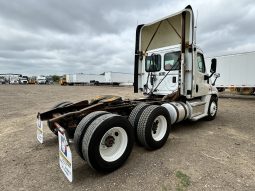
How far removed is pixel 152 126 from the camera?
4.05 metres

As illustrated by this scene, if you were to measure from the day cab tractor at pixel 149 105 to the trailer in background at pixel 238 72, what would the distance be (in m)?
8.88

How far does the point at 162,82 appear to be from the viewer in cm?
652

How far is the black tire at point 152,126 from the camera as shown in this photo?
388cm

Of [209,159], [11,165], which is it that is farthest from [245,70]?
[11,165]

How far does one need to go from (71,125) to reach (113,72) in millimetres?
47580

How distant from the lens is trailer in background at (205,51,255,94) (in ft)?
45.7

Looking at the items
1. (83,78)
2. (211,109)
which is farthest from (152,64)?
(83,78)

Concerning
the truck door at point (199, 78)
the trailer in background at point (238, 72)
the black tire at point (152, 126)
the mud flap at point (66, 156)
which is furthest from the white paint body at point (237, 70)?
the mud flap at point (66, 156)

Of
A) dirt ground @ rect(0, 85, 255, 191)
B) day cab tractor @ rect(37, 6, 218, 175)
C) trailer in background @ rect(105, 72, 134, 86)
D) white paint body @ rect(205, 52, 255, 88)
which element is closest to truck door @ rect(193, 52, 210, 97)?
day cab tractor @ rect(37, 6, 218, 175)

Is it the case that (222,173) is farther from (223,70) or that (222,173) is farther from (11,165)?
(223,70)

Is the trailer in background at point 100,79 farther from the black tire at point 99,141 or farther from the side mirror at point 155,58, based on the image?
the black tire at point 99,141

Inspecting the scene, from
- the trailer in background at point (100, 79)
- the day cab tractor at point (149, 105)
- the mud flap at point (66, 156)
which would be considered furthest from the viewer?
the trailer in background at point (100, 79)

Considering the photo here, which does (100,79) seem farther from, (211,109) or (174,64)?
(174,64)

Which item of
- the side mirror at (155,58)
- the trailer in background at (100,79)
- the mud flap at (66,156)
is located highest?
the trailer in background at (100,79)
